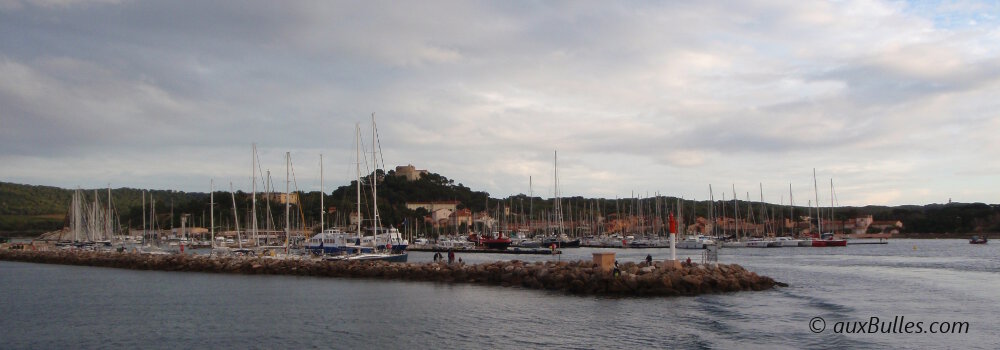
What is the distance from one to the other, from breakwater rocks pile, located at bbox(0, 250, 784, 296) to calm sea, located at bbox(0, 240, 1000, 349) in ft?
5.77

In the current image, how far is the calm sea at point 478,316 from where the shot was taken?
73.1ft

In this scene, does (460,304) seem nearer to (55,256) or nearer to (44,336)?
(44,336)

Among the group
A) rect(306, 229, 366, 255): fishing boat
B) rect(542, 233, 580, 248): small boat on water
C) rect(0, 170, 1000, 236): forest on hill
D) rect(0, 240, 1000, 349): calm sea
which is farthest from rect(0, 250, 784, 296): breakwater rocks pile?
rect(0, 170, 1000, 236): forest on hill

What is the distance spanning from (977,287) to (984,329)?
1718cm

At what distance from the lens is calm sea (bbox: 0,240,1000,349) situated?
22.3 m

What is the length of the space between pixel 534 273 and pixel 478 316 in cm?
1305

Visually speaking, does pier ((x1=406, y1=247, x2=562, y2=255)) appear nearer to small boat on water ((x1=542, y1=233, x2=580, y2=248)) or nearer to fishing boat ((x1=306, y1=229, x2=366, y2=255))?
small boat on water ((x1=542, y1=233, x2=580, y2=248))

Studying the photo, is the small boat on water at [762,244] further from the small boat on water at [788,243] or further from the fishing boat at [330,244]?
the fishing boat at [330,244]

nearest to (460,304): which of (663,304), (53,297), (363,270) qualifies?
Answer: (663,304)

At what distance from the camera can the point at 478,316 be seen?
27438 millimetres

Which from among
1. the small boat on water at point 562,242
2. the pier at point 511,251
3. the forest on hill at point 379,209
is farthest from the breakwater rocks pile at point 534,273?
the forest on hill at point 379,209

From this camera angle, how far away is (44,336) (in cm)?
2441

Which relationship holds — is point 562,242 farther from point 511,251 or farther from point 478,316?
point 478,316

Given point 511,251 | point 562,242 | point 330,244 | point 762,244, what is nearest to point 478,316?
point 330,244
